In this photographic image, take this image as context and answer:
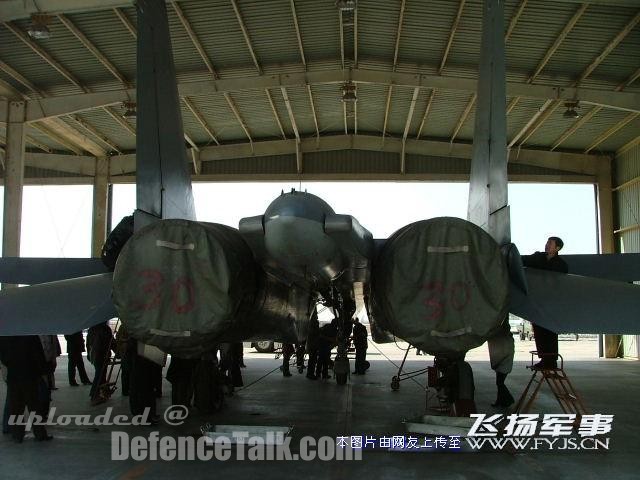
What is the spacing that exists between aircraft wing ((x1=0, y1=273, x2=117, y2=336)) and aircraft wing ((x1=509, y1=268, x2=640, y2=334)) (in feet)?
10.8

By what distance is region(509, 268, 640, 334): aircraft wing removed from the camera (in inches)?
178

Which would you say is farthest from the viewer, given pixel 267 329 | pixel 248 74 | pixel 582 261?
pixel 248 74

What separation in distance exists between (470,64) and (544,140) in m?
6.03

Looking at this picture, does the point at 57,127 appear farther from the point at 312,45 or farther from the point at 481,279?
the point at 481,279

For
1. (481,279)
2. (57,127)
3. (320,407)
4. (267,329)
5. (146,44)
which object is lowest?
(320,407)

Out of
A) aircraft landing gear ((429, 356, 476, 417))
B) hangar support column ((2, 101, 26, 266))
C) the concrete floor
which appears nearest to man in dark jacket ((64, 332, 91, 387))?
the concrete floor

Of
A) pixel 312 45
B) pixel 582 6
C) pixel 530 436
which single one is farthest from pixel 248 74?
pixel 530 436

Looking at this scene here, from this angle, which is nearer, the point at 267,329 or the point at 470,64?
the point at 267,329

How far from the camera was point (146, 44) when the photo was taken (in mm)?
5707

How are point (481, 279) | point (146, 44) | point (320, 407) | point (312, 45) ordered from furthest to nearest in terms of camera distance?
point (312, 45) → point (320, 407) → point (146, 44) → point (481, 279)

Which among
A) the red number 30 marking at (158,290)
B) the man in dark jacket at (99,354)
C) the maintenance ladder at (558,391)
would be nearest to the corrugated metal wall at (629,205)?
the maintenance ladder at (558,391)

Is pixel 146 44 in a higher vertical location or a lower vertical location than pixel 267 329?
higher

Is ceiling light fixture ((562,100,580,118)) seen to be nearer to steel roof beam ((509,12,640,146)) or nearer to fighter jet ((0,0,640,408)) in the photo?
steel roof beam ((509,12,640,146))

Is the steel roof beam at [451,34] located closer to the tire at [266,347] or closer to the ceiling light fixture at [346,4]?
the ceiling light fixture at [346,4]
